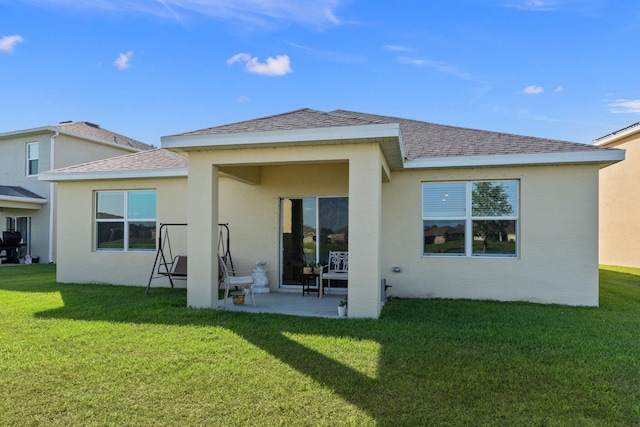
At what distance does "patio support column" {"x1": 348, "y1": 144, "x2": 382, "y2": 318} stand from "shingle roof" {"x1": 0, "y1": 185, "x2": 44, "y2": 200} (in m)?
16.3

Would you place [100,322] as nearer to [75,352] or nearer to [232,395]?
[75,352]

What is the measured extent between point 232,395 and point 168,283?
→ 24.2 feet

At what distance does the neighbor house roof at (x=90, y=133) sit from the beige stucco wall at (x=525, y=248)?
1592cm

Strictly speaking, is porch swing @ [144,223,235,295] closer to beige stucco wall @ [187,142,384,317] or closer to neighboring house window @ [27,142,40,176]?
beige stucco wall @ [187,142,384,317]

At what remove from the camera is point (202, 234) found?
7.18 m

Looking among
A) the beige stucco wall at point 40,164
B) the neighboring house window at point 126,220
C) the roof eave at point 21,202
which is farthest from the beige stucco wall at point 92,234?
the beige stucco wall at point 40,164

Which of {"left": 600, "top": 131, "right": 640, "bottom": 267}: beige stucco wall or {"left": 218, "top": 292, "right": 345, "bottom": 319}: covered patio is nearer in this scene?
{"left": 218, "top": 292, "right": 345, "bottom": 319}: covered patio

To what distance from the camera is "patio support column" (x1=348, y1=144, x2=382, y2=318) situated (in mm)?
6395

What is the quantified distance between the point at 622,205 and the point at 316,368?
696 inches

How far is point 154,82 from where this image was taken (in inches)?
626

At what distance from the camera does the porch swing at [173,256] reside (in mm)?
9219

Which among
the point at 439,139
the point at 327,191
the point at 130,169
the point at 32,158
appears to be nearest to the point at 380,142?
the point at 327,191

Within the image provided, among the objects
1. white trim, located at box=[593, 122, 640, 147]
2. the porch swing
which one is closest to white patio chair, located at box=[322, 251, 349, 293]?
the porch swing

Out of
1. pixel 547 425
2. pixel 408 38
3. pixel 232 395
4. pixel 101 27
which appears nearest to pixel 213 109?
pixel 101 27
